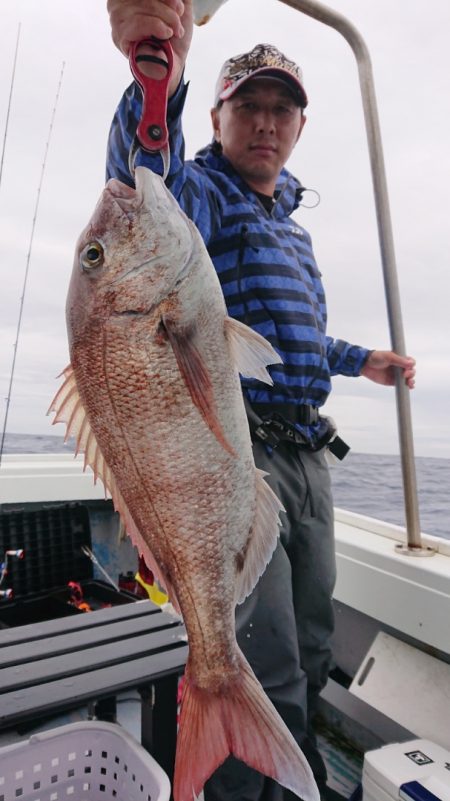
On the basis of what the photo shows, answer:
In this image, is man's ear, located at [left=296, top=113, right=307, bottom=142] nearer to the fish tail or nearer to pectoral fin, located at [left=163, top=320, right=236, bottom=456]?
pectoral fin, located at [left=163, top=320, right=236, bottom=456]

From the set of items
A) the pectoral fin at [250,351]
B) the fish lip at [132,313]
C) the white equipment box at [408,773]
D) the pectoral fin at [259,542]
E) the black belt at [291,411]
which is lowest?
the white equipment box at [408,773]

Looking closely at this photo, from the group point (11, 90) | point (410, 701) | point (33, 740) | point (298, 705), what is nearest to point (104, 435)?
point (33, 740)

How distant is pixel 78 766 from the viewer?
1.97m

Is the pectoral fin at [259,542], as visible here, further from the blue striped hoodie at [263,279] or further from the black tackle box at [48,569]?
the black tackle box at [48,569]

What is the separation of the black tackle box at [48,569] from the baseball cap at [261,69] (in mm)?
2841

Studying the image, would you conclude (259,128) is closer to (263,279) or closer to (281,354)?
(263,279)

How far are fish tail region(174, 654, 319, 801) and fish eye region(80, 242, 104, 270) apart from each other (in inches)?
36.7

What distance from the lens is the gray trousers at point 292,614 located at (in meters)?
2.01

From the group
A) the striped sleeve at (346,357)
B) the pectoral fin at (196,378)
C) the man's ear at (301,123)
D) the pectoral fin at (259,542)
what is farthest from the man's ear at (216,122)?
the pectoral fin at (259,542)

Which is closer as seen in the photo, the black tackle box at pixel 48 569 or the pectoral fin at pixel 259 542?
the pectoral fin at pixel 259 542

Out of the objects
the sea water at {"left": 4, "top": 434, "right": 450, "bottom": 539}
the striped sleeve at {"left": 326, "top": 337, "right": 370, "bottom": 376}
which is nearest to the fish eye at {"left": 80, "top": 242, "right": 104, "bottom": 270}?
the striped sleeve at {"left": 326, "top": 337, "right": 370, "bottom": 376}

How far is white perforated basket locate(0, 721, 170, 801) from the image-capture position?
6.01 ft

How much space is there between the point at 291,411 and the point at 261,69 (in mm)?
1254

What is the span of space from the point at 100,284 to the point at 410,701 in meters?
2.39
